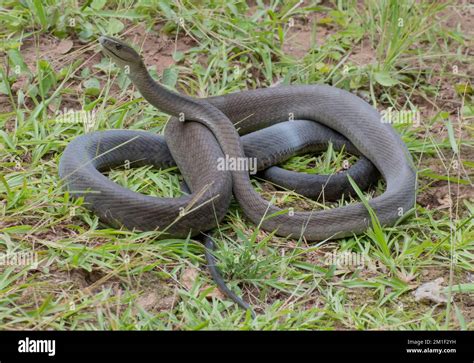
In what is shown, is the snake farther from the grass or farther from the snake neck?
the grass

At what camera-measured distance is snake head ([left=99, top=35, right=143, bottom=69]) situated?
6203 mm

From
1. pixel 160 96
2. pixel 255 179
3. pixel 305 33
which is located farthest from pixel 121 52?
pixel 305 33

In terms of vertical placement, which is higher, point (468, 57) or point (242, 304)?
point (468, 57)

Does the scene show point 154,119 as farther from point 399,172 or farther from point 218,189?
point 399,172

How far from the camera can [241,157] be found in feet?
20.4

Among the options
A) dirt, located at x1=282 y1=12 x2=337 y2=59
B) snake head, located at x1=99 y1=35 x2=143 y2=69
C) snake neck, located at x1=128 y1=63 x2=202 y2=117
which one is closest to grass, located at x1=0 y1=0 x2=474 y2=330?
dirt, located at x1=282 y1=12 x2=337 y2=59

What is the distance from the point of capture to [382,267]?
568cm

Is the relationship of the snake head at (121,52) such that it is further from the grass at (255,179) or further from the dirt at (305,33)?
the dirt at (305,33)

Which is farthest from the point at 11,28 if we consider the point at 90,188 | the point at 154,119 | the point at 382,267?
the point at 382,267

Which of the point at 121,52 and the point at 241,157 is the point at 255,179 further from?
the point at 121,52

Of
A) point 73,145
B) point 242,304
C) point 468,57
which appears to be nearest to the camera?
point 242,304

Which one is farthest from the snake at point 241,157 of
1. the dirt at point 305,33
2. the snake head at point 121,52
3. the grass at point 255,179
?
the dirt at point 305,33

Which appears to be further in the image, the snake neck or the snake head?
the snake neck
